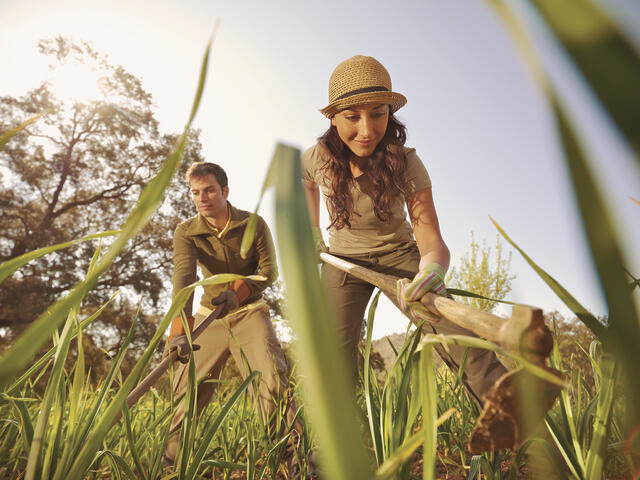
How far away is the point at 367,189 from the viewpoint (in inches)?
102

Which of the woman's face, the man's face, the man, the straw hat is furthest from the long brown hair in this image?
the man's face

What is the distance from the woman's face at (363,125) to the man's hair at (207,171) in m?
1.82

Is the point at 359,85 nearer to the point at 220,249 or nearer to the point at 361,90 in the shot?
the point at 361,90

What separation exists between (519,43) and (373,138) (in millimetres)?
2250

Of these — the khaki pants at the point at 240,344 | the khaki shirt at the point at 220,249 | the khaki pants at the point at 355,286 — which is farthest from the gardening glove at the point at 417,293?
the khaki shirt at the point at 220,249

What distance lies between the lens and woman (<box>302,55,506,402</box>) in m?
2.34

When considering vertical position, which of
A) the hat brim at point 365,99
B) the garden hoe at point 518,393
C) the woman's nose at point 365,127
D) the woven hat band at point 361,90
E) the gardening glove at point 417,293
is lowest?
the garden hoe at point 518,393

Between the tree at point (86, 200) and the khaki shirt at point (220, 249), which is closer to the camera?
the khaki shirt at point (220, 249)

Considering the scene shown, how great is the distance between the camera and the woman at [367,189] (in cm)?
234

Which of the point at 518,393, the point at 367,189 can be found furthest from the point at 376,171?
the point at 518,393

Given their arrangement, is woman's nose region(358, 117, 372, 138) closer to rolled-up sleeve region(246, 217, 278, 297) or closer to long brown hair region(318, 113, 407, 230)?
long brown hair region(318, 113, 407, 230)

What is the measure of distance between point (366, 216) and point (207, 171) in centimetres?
191

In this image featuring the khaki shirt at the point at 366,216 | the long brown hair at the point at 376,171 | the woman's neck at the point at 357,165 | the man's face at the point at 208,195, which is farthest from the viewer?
the man's face at the point at 208,195

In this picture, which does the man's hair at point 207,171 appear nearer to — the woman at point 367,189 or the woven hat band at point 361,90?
the woman at point 367,189
